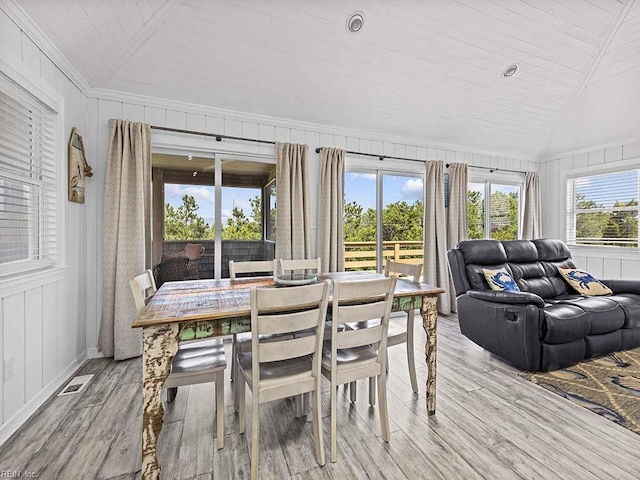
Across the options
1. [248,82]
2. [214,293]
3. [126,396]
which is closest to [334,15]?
[248,82]

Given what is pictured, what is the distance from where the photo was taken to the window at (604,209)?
14.6ft

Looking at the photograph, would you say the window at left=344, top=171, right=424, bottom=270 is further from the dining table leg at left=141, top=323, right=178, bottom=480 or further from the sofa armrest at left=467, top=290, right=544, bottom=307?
the dining table leg at left=141, top=323, right=178, bottom=480

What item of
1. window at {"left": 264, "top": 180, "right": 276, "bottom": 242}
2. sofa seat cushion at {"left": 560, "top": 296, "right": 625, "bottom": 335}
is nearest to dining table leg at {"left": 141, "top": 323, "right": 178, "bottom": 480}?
window at {"left": 264, "top": 180, "right": 276, "bottom": 242}

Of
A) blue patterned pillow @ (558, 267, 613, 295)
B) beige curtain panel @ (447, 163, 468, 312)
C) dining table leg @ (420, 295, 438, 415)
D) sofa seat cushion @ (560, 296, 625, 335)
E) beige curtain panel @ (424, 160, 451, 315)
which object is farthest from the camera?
beige curtain panel @ (447, 163, 468, 312)

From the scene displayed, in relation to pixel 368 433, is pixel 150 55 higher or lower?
higher

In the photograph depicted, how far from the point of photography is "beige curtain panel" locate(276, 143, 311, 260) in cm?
358

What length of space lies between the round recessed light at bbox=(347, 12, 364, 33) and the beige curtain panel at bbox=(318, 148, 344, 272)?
136cm

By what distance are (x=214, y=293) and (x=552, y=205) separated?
19.5 feet

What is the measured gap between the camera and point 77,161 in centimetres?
266

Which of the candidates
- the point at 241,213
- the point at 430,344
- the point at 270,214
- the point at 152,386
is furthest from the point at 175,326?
the point at 270,214

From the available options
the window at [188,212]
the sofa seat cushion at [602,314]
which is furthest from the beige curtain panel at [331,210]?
the sofa seat cushion at [602,314]

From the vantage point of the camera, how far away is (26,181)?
2086 mm

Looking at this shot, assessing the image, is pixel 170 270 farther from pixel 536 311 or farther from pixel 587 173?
pixel 587 173

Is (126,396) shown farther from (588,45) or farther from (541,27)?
(588,45)
